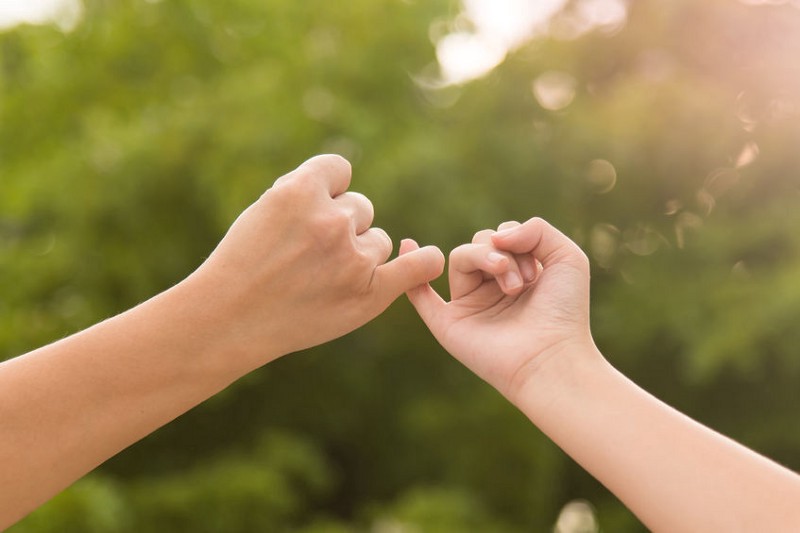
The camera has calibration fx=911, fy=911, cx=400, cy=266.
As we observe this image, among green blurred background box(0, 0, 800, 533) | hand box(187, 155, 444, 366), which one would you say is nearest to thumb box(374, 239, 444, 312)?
hand box(187, 155, 444, 366)

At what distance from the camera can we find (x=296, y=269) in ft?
4.71

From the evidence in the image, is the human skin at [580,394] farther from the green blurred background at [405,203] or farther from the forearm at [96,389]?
the green blurred background at [405,203]

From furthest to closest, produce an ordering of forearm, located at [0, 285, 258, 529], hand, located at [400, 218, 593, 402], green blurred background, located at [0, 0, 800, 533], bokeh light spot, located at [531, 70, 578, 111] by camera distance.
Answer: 1. bokeh light spot, located at [531, 70, 578, 111]
2. green blurred background, located at [0, 0, 800, 533]
3. hand, located at [400, 218, 593, 402]
4. forearm, located at [0, 285, 258, 529]

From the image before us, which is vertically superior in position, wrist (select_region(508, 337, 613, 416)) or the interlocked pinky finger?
the interlocked pinky finger

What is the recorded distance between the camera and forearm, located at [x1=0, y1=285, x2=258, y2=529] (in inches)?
53.0

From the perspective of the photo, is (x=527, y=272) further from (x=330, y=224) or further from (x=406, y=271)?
(x=330, y=224)

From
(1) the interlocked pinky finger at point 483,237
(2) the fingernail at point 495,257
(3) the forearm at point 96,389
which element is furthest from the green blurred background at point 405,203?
(3) the forearm at point 96,389

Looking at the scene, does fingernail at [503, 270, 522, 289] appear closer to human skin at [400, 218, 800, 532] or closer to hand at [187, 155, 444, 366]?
human skin at [400, 218, 800, 532]

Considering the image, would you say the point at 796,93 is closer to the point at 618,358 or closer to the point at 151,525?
the point at 618,358

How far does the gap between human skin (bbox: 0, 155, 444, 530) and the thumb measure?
0.13 ft

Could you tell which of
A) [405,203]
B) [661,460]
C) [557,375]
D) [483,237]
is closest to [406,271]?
[483,237]

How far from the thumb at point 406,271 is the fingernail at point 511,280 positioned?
0.38 ft

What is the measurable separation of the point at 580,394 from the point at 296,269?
1.56ft

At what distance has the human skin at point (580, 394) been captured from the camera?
1.21m
